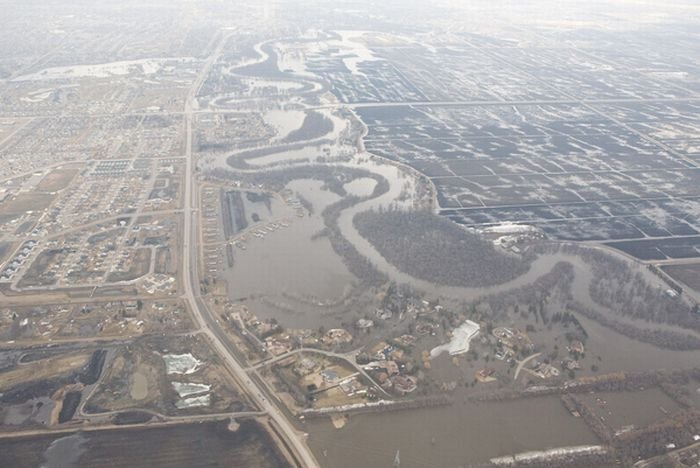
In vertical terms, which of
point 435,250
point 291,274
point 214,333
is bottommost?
point 214,333

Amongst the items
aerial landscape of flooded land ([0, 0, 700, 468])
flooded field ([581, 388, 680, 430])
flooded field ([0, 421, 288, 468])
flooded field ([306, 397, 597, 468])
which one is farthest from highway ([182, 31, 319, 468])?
flooded field ([581, 388, 680, 430])

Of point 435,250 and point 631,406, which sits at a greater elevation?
point 435,250

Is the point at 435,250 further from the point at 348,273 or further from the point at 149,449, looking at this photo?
the point at 149,449

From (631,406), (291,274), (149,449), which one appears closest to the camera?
(149,449)

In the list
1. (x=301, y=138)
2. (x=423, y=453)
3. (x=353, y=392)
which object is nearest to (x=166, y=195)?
(x=301, y=138)

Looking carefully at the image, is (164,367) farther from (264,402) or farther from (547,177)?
(547,177)

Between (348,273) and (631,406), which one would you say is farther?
(348,273)

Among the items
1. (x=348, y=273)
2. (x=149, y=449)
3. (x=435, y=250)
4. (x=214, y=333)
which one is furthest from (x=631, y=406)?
(x=149, y=449)

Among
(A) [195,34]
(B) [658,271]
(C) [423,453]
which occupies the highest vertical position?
(A) [195,34]
